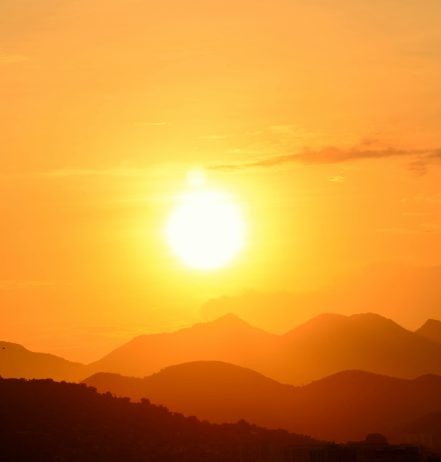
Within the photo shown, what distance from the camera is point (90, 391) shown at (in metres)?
184

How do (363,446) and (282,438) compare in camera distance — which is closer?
(363,446)

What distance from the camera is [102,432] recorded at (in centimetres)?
17100

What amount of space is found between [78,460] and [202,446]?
891 inches

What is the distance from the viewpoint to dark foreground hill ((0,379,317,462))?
162 m

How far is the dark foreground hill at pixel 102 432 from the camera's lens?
161500 millimetres

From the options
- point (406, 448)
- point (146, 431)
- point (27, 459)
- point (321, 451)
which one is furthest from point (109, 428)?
point (406, 448)

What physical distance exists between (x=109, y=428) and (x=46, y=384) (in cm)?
1363

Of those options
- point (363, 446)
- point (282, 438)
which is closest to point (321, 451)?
point (363, 446)

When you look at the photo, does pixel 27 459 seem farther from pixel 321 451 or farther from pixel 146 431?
pixel 321 451

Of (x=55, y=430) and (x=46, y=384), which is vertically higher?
(x=46, y=384)

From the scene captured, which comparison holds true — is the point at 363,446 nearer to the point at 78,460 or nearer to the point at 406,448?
the point at 406,448

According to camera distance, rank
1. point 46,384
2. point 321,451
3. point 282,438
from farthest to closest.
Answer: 1. point 282,438
2. point 46,384
3. point 321,451

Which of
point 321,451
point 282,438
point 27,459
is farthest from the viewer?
point 282,438

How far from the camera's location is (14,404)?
170 metres
